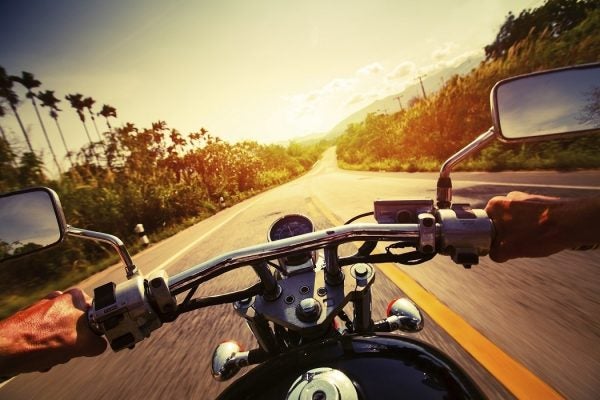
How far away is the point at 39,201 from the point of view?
1.50 m

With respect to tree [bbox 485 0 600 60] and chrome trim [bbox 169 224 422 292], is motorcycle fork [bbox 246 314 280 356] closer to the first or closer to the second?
chrome trim [bbox 169 224 422 292]

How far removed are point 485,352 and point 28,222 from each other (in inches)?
107

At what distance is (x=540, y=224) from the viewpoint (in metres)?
0.93

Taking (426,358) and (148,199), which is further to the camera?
(148,199)

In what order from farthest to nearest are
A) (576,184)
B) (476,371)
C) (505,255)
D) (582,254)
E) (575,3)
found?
(575,3), (576,184), (582,254), (476,371), (505,255)

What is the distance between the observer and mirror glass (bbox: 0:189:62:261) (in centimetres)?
143

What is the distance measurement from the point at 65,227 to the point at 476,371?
7.61ft

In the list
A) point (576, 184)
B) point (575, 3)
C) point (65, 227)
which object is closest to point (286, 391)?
point (65, 227)

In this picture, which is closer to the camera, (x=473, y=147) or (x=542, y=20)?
(x=473, y=147)

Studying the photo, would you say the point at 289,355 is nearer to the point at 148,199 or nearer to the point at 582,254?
the point at 582,254

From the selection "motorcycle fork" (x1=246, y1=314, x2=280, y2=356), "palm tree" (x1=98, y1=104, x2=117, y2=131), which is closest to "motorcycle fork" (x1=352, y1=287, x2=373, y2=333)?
"motorcycle fork" (x1=246, y1=314, x2=280, y2=356)

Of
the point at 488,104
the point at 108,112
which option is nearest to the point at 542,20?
the point at 488,104

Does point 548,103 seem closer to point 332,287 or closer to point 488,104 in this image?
point 332,287

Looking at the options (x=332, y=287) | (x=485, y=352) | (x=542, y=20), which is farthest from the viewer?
(x=542, y=20)
